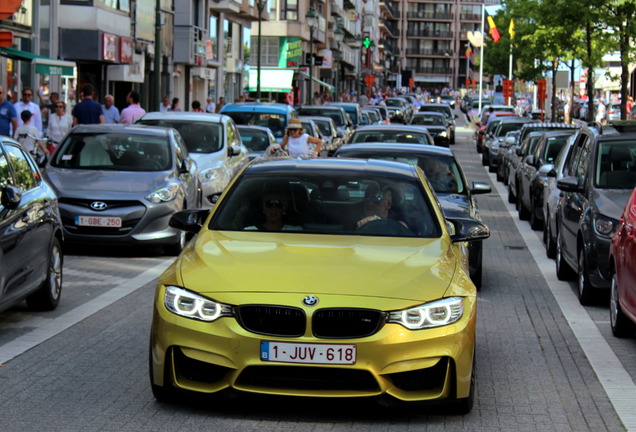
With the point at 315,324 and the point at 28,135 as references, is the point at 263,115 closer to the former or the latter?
the point at 28,135

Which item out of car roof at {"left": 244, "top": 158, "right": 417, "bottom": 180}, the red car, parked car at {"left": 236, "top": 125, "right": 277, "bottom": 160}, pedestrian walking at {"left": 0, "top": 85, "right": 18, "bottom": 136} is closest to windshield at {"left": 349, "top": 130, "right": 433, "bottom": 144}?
pedestrian walking at {"left": 0, "top": 85, "right": 18, "bottom": 136}

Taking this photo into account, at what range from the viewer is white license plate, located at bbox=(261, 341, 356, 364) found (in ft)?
21.5

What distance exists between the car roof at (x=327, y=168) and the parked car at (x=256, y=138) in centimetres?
1766

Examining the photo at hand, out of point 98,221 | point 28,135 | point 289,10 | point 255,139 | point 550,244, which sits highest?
point 289,10

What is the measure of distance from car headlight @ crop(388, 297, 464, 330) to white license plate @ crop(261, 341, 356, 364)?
0.95 feet

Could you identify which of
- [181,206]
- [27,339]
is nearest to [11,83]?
[181,206]

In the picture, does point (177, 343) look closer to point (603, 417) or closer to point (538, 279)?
point (603, 417)

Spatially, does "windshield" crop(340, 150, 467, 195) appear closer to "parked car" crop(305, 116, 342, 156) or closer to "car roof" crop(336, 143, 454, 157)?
"car roof" crop(336, 143, 454, 157)

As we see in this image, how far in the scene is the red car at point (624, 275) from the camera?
9273 mm

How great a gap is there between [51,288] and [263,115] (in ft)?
64.2

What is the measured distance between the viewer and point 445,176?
13.8 meters

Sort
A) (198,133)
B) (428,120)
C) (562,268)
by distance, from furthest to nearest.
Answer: (428,120), (198,133), (562,268)

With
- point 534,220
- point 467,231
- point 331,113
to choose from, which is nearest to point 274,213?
point 467,231

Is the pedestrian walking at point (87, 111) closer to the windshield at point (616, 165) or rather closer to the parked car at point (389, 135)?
the parked car at point (389, 135)
